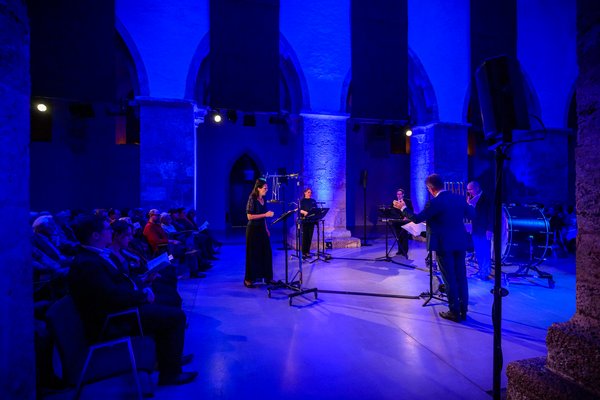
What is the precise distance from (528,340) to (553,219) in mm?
6246

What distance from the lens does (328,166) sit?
9.35 meters

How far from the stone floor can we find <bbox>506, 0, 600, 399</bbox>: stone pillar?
1.05 m

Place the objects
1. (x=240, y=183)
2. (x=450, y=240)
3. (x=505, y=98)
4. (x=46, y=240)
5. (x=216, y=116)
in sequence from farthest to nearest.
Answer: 1. (x=240, y=183)
2. (x=216, y=116)
3. (x=46, y=240)
4. (x=450, y=240)
5. (x=505, y=98)

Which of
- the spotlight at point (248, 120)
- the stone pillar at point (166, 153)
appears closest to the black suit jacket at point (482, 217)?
the stone pillar at point (166, 153)

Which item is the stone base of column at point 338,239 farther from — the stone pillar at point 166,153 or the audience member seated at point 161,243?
the audience member seated at point 161,243

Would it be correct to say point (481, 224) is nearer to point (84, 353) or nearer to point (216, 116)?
point (84, 353)

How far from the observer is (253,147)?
13.7m

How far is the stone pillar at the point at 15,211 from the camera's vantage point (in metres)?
1.81

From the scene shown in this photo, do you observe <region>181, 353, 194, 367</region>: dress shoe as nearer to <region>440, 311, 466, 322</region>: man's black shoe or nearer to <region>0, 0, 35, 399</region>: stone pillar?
<region>0, 0, 35, 399</region>: stone pillar

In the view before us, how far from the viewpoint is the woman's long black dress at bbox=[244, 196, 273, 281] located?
218 inches

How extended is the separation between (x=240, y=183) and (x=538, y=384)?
1264 centimetres

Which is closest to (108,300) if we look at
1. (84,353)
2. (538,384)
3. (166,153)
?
(84,353)

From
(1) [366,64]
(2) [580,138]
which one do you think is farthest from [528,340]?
(1) [366,64]

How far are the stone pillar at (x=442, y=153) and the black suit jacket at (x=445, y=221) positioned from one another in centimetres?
627
